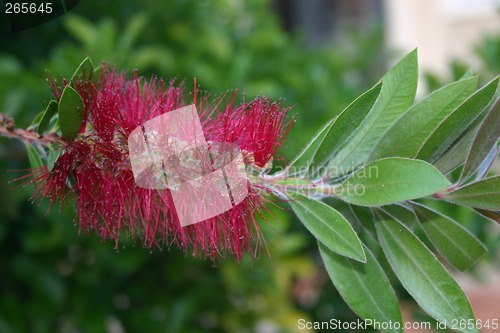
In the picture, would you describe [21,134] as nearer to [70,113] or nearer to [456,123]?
[70,113]

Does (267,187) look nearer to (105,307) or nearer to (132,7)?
(105,307)

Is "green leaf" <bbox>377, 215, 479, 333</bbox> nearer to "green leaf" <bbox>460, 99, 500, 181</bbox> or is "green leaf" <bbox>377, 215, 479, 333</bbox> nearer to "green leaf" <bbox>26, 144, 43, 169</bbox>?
"green leaf" <bbox>460, 99, 500, 181</bbox>

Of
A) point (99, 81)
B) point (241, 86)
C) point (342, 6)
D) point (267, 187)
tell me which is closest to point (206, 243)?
point (267, 187)

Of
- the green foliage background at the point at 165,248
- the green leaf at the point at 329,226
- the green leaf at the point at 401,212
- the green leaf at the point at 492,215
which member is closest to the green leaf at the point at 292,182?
the green leaf at the point at 329,226

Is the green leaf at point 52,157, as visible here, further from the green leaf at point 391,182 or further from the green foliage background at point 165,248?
the green foliage background at point 165,248

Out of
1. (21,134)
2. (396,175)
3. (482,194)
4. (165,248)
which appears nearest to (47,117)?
(21,134)

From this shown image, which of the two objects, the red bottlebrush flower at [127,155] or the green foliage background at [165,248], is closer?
the red bottlebrush flower at [127,155]
